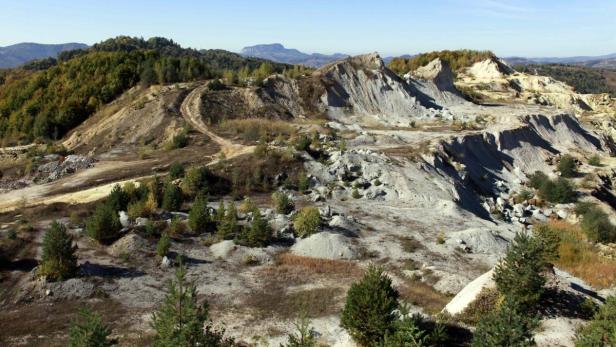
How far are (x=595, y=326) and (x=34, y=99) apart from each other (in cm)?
7360

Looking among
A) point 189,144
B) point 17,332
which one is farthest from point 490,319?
point 189,144

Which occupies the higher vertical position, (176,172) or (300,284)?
(176,172)

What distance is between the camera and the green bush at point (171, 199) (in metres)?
31.3

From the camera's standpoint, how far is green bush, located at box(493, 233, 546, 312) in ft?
48.0

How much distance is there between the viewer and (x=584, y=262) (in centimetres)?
2466

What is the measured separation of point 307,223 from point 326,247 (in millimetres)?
2345

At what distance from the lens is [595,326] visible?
12.5 metres

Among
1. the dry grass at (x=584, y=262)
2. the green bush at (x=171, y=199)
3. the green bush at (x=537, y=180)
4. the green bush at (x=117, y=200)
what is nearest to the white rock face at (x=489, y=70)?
the green bush at (x=537, y=180)

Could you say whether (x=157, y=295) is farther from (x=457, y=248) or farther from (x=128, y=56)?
(x=128, y=56)

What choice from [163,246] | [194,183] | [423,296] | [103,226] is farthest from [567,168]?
[103,226]

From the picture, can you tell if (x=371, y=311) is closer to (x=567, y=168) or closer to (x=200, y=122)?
(x=200, y=122)

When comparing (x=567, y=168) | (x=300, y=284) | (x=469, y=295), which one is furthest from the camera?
(x=567, y=168)

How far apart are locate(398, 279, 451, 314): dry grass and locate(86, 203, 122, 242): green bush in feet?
55.5

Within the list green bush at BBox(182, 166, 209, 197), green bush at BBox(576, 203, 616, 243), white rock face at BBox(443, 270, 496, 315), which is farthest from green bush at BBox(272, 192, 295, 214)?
green bush at BBox(576, 203, 616, 243)
